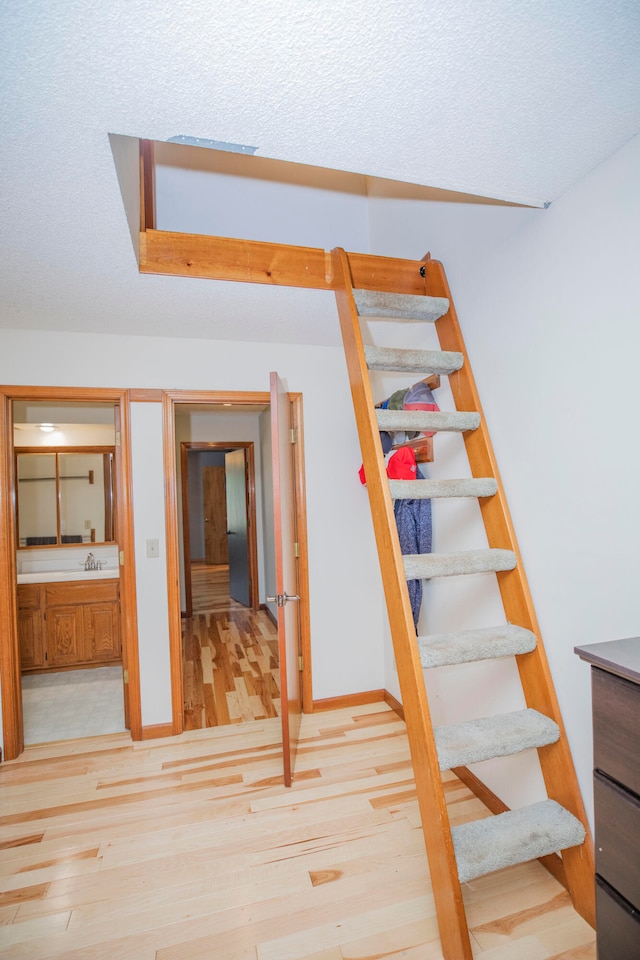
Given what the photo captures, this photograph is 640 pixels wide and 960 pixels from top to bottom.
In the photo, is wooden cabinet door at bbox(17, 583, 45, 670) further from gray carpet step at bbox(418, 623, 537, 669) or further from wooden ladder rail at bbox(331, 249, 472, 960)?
gray carpet step at bbox(418, 623, 537, 669)

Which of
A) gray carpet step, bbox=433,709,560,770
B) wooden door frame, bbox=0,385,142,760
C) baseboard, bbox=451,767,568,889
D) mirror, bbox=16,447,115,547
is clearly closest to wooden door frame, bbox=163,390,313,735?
wooden door frame, bbox=0,385,142,760

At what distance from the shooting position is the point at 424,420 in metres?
1.78

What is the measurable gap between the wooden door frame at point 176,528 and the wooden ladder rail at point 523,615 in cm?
122

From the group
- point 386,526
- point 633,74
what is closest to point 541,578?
point 386,526

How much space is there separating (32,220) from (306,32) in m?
1.13

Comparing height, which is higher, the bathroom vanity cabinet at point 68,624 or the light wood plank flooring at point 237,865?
the bathroom vanity cabinet at point 68,624

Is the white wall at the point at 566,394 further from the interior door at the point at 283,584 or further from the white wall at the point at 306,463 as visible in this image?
the white wall at the point at 306,463

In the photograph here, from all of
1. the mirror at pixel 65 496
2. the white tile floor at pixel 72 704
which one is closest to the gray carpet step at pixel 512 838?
the white tile floor at pixel 72 704

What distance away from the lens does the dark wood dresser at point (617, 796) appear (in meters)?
0.98

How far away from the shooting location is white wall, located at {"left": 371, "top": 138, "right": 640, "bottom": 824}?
4.42ft

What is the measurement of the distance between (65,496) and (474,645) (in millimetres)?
4126

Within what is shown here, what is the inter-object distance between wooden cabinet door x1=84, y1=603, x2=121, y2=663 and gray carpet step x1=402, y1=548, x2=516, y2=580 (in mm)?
3296

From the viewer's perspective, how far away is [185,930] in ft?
5.01

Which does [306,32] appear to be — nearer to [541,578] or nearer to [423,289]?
[423,289]
